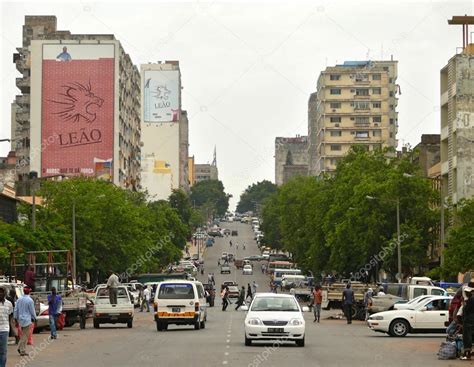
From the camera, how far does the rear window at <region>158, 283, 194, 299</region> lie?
46062 millimetres

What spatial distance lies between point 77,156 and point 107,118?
5.46 meters

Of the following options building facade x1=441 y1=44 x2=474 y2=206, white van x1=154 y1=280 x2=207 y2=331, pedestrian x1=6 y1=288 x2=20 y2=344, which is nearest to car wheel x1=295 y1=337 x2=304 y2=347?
pedestrian x1=6 y1=288 x2=20 y2=344

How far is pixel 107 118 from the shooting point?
453 feet

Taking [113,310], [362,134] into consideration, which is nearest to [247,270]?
[362,134]

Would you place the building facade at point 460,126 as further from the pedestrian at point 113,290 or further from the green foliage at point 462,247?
the pedestrian at point 113,290

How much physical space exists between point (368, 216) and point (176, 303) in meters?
44.6

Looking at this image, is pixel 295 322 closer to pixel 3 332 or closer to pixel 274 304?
pixel 274 304

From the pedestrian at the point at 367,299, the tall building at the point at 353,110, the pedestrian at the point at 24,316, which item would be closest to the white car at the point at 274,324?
the pedestrian at the point at 24,316

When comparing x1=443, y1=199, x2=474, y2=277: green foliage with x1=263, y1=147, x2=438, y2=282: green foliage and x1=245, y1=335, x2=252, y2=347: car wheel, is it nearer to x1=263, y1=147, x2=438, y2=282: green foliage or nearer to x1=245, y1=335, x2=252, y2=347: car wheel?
x1=263, y1=147, x2=438, y2=282: green foliage

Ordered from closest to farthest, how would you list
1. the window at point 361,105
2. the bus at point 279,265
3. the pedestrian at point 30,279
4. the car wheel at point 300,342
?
the car wheel at point 300,342 → the pedestrian at point 30,279 → the bus at point 279,265 → the window at point 361,105

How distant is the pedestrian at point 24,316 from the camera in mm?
32219

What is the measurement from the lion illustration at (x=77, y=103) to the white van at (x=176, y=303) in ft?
302

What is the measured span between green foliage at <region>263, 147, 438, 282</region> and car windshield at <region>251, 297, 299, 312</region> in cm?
5015

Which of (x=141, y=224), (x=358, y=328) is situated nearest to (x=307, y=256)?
(x=141, y=224)
